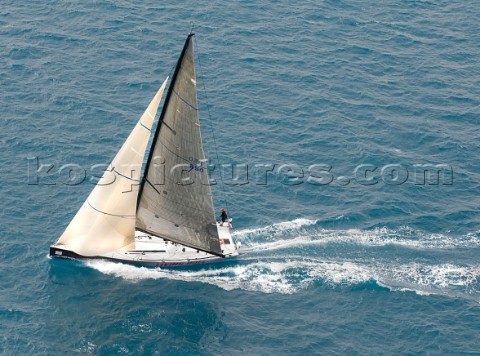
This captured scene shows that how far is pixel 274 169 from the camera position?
10912cm

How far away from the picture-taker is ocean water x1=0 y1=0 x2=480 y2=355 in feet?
284

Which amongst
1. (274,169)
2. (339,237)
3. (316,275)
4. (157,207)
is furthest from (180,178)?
(274,169)

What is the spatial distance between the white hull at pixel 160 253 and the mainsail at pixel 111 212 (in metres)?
0.81

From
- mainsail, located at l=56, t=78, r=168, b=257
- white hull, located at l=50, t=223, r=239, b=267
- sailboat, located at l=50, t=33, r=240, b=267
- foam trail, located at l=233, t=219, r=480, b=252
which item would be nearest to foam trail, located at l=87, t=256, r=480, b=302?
white hull, located at l=50, t=223, r=239, b=267

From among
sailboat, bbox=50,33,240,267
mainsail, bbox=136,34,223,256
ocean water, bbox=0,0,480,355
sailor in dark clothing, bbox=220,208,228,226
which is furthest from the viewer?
sailor in dark clothing, bbox=220,208,228,226

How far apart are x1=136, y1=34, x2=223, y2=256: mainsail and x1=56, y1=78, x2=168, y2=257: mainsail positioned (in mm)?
1223

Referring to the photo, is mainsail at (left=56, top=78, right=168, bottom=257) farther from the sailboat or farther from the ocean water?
the ocean water

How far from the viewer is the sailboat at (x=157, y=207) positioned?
86562mm

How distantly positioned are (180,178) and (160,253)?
10.5 m

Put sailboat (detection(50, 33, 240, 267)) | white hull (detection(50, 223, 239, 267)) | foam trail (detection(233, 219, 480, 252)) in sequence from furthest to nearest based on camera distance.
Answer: foam trail (detection(233, 219, 480, 252)), white hull (detection(50, 223, 239, 267)), sailboat (detection(50, 33, 240, 267))

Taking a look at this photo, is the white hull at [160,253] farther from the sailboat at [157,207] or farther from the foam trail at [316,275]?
the foam trail at [316,275]

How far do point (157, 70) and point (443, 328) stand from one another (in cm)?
5957

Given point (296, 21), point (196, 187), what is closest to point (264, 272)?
point (196, 187)

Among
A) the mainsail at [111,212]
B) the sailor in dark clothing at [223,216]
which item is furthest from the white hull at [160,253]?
the sailor in dark clothing at [223,216]
